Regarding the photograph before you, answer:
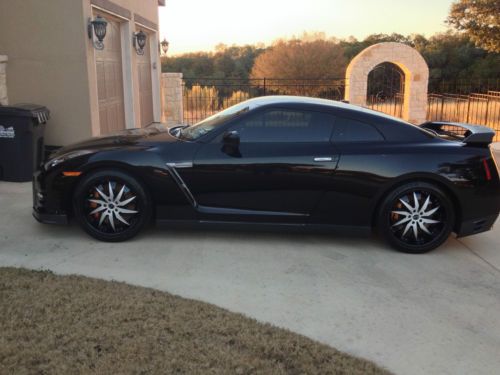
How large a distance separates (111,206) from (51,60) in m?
4.75

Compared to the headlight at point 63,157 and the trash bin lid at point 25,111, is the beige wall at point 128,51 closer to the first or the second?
the trash bin lid at point 25,111

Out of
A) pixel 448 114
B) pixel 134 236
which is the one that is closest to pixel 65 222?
pixel 134 236

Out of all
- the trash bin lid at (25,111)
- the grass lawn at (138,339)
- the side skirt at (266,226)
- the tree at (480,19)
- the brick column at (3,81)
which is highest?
the tree at (480,19)

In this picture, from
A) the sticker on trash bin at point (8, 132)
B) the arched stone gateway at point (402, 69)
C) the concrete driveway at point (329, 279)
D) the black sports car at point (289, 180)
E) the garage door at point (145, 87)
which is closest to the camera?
the concrete driveway at point (329, 279)

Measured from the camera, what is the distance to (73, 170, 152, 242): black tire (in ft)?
16.3

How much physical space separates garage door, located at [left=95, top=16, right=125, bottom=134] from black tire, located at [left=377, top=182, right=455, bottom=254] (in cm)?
663

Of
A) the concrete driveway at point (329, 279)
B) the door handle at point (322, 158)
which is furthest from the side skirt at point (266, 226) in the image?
the door handle at point (322, 158)

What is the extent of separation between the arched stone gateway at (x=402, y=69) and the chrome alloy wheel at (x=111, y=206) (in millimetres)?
11362

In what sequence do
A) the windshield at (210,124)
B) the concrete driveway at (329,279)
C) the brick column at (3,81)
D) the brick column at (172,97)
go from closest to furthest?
the concrete driveway at (329,279) < the windshield at (210,124) < the brick column at (3,81) < the brick column at (172,97)

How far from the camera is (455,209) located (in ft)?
16.8

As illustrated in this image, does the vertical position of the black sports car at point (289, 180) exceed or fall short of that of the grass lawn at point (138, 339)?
it exceeds it

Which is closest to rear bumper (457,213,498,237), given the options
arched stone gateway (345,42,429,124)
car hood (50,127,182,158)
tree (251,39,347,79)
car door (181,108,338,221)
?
car door (181,108,338,221)

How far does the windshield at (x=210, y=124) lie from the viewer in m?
5.22

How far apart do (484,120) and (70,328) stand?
16.5 meters
